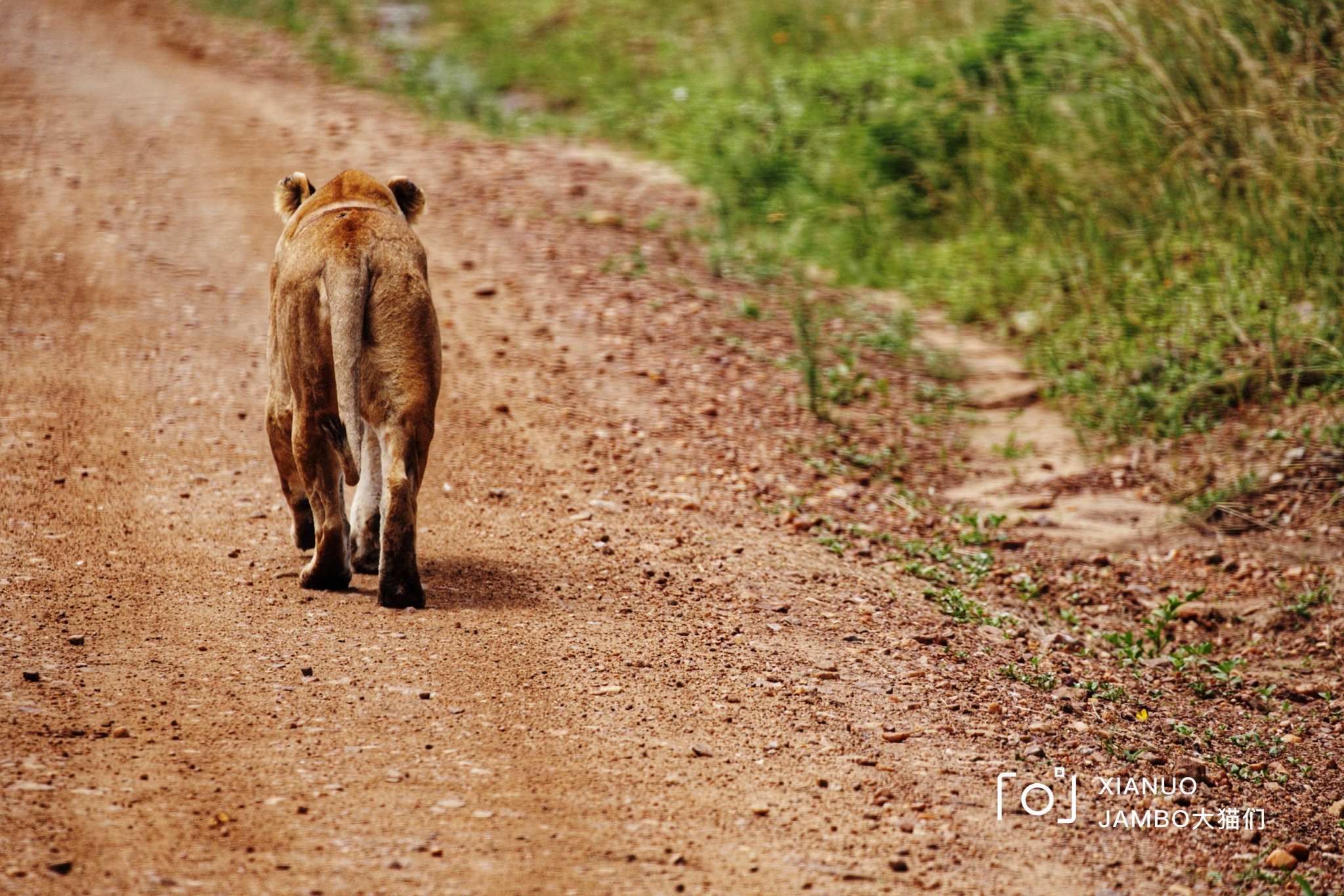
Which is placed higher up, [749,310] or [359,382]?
[359,382]

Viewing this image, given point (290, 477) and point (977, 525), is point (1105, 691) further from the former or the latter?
point (290, 477)

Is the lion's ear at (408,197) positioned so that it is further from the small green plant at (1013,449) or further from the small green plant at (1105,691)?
the small green plant at (1013,449)

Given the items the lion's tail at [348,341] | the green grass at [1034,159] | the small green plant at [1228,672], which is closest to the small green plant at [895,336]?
the green grass at [1034,159]

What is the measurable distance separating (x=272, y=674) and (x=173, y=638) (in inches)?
20.5

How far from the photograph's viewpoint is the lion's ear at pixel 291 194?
230 inches

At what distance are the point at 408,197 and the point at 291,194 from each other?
0.50m

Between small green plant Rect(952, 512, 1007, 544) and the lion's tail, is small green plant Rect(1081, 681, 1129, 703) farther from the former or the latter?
the lion's tail

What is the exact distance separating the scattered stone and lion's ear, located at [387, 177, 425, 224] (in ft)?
13.5

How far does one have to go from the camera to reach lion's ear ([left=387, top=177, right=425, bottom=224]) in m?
5.84

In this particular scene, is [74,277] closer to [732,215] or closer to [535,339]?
[535,339]

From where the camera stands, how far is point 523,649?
5020mm

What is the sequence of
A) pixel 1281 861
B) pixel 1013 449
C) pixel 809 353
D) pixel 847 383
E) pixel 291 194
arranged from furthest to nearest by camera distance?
pixel 847 383 → pixel 809 353 → pixel 1013 449 → pixel 291 194 → pixel 1281 861

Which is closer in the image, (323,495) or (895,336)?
(323,495)

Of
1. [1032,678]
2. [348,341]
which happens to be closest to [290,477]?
[348,341]
